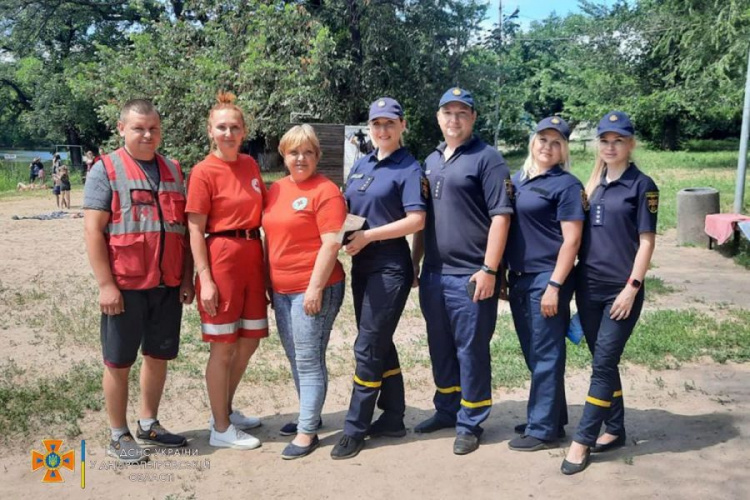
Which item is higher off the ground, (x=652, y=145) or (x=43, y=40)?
(x=43, y=40)

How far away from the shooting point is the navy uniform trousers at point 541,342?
3641mm

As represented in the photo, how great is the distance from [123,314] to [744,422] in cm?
363

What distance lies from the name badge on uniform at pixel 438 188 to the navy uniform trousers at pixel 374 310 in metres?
0.30

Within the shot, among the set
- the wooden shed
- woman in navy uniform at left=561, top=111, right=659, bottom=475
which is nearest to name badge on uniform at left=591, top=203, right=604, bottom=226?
woman in navy uniform at left=561, top=111, right=659, bottom=475

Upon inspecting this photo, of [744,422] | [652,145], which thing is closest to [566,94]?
[652,145]

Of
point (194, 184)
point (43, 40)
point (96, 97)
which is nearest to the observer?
point (194, 184)

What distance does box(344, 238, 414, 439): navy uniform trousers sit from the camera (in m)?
3.69

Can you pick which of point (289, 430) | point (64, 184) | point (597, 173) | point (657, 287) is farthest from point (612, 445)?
point (64, 184)

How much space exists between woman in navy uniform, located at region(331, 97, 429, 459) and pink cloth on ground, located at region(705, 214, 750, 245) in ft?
24.7

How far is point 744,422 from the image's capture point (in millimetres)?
4191

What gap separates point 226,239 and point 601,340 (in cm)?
200

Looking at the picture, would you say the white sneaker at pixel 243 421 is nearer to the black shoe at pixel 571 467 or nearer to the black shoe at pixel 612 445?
the black shoe at pixel 571 467

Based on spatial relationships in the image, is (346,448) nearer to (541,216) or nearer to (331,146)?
(541,216)

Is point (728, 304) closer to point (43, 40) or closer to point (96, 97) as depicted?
point (96, 97)
